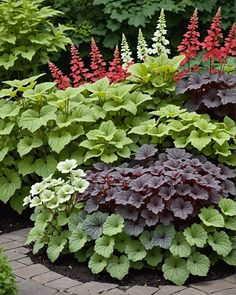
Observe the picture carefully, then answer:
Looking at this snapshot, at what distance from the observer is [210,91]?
4.22 m

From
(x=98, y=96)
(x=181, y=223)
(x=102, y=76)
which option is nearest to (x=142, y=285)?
(x=181, y=223)

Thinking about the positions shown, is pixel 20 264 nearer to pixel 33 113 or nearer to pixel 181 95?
pixel 33 113

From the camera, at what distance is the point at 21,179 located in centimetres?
441

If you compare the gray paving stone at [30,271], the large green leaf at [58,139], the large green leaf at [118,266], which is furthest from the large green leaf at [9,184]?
the large green leaf at [118,266]

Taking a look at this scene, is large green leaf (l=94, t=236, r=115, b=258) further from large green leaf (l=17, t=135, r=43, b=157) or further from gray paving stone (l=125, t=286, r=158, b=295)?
large green leaf (l=17, t=135, r=43, b=157)

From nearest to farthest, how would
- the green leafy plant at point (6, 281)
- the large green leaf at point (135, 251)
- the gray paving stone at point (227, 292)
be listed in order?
the green leafy plant at point (6, 281)
the gray paving stone at point (227, 292)
the large green leaf at point (135, 251)

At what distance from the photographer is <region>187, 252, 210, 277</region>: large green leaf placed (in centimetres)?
322

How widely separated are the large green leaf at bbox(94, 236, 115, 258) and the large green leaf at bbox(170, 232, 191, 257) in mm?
345

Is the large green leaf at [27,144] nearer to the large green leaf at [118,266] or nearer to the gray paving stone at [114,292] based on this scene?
the large green leaf at [118,266]

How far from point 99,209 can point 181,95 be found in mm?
1243

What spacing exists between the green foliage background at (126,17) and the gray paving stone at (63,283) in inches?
136

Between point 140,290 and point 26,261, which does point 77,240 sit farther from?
point 140,290

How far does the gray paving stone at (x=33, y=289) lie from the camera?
10.3 ft

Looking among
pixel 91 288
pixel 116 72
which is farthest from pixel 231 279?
pixel 116 72
